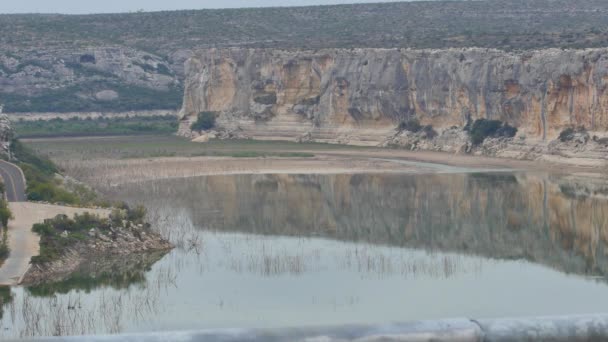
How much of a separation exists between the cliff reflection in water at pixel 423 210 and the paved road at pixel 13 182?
11.8ft

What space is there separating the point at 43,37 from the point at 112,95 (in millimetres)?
15510

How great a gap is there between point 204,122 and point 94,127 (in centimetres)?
1070

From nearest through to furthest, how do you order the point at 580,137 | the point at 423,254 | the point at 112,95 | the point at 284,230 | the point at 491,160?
the point at 423,254 < the point at 284,230 < the point at 580,137 < the point at 491,160 < the point at 112,95

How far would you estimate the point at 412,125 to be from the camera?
57.5 metres

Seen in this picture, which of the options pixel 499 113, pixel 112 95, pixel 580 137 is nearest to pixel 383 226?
pixel 580 137

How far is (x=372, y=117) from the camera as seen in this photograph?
60.3 m

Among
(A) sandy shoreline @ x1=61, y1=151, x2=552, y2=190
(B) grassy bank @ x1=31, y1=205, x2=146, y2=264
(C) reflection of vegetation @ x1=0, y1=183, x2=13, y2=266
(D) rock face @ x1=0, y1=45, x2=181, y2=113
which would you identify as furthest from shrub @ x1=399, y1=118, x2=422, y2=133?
(D) rock face @ x1=0, y1=45, x2=181, y2=113

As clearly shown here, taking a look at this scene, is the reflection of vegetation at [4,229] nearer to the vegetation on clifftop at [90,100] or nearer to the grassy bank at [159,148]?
the grassy bank at [159,148]

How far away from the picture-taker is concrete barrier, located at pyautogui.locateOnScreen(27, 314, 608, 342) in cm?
368

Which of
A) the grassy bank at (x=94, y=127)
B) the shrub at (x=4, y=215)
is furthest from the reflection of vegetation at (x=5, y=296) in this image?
the grassy bank at (x=94, y=127)

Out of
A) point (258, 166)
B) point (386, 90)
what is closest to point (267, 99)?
point (386, 90)

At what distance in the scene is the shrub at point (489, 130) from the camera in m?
50.4

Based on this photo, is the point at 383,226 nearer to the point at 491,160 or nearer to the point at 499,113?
the point at 491,160

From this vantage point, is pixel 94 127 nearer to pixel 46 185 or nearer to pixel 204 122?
pixel 204 122
